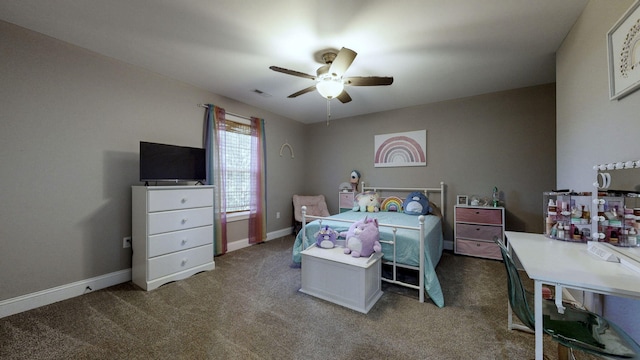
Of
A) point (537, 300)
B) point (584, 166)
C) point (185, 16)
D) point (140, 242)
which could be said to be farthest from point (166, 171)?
point (584, 166)

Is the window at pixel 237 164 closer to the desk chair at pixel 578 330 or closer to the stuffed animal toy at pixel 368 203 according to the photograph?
the stuffed animal toy at pixel 368 203

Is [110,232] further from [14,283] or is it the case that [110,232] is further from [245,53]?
[245,53]

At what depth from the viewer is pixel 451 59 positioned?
2.53 meters

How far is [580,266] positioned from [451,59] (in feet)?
7.29

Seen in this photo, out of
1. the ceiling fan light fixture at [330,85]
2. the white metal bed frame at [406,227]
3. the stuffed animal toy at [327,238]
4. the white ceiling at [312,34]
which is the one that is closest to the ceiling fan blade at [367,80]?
the ceiling fan light fixture at [330,85]

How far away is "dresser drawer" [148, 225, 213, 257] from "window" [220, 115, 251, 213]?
84 cm

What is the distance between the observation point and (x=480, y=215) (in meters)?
3.36

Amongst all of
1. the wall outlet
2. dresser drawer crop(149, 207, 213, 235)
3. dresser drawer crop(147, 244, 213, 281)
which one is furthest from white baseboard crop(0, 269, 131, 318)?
dresser drawer crop(149, 207, 213, 235)

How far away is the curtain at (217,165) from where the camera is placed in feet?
11.2

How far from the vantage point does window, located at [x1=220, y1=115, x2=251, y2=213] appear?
3.74 metres

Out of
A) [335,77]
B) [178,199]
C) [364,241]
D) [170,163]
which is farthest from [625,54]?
[170,163]

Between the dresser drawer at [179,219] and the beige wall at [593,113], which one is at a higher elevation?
the beige wall at [593,113]

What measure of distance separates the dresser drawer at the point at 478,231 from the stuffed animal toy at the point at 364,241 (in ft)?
6.38

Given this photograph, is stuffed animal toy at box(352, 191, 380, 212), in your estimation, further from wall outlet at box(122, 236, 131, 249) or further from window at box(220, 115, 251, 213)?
wall outlet at box(122, 236, 131, 249)
